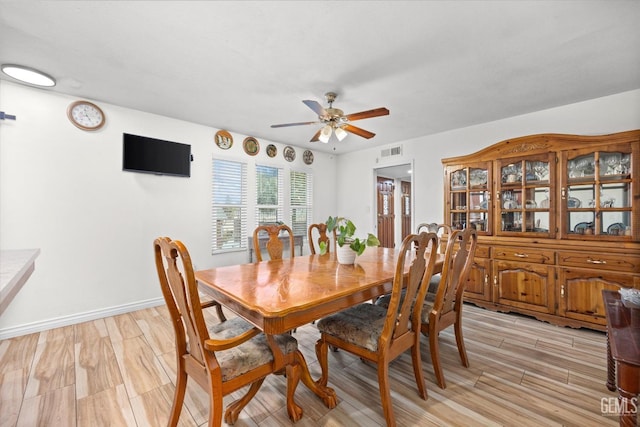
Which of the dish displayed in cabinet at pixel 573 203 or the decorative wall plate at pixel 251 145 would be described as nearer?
the dish displayed in cabinet at pixel 573 203

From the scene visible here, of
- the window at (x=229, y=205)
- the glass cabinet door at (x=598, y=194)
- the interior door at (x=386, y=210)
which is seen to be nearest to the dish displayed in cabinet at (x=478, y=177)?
the glass cabinet door at (x=598, y=194)

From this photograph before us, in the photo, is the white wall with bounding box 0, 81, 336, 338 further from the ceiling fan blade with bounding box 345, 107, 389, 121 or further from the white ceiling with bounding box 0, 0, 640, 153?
the ceiling fan blade with bounding box 345, 107, 389, 121

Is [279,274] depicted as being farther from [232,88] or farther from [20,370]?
[20,370]

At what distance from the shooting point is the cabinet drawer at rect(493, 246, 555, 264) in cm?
301

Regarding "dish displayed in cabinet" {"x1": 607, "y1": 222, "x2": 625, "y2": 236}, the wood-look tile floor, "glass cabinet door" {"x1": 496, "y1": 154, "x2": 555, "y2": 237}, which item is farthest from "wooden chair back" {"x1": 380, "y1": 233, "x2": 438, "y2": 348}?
"dish displayed in cabinet" {"x1": 607, "y1": 222, "x2": 625, "y2": 236}

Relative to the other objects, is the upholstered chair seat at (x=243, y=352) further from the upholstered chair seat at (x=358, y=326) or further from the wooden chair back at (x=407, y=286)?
the wooden chair back at (x=407, y=286)

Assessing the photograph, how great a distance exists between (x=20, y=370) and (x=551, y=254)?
5.09 metres

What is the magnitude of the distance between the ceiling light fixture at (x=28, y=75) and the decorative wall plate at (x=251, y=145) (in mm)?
2281

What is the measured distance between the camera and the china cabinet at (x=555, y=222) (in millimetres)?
2697

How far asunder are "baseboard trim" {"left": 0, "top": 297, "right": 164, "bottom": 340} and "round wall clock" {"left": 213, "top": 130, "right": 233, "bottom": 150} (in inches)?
93.2

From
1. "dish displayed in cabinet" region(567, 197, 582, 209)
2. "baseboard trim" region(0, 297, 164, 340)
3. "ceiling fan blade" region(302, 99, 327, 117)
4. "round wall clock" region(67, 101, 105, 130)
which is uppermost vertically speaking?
"round wall clock" region(67, 101, 105, 130)

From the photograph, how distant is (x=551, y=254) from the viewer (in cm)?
299

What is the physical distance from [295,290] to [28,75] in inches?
127

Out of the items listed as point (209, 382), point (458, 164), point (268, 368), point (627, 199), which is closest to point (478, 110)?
point (458, 164)
